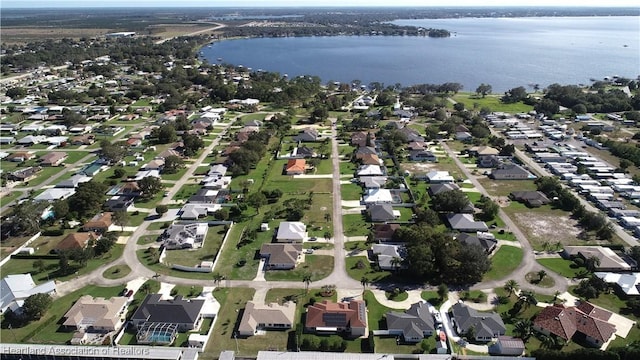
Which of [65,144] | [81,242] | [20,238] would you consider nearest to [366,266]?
[81,242]

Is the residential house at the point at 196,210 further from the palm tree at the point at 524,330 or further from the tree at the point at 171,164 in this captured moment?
the palm tree at the point at 524,330

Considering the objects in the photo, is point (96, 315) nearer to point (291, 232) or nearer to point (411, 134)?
point (291, 232)

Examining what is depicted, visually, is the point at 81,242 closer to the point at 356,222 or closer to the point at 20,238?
the point at 20,238

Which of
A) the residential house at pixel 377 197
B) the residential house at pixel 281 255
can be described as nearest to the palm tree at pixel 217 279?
the residential house at pixel 281 255

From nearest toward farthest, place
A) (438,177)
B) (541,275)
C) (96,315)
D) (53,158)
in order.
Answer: (96,315)
(541,275)
(438,177)
(53,158)

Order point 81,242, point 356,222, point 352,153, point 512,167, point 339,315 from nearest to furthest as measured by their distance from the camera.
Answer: point 339,315, point 81,242, point 356,222, point 512,167, point 352,153

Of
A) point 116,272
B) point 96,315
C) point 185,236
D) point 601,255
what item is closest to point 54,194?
point 116,272
